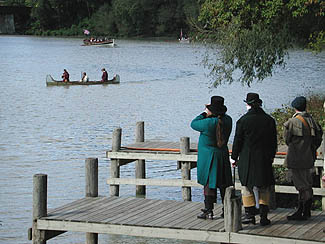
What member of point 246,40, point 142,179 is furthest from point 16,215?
point 246,40

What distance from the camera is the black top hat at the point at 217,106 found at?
35.6 feet

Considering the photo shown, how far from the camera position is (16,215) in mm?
17562

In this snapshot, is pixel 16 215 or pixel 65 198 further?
pixel 65 198

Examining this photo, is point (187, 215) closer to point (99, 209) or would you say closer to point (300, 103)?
point (99, 209)

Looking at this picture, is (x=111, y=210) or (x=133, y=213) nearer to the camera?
(x=133, y=213)

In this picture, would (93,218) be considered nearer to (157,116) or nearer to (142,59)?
(157,116)

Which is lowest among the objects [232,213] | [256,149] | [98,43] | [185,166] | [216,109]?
[185,166]

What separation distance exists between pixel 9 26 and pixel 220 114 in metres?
150

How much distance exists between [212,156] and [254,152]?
61 centimetres

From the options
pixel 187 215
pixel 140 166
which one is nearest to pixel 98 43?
pixel 140 166

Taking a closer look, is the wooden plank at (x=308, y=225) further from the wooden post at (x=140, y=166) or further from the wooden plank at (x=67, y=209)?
the wooden post at (x=140, y=166)

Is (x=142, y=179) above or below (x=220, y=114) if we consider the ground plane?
below

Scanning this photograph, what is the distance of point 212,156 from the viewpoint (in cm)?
1098

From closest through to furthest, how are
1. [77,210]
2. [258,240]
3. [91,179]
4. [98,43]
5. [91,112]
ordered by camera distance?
[258,240]
[77,210]
[91,179]
[91,112]
[98,43]
